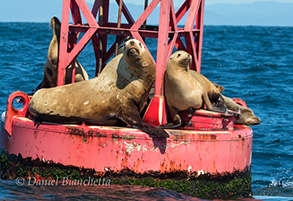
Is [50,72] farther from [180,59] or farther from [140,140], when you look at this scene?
[140,140]

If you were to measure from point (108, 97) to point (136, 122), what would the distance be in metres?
0.47

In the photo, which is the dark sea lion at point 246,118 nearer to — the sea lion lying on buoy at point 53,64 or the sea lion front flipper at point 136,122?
the sea lion front flipper at point 136,122

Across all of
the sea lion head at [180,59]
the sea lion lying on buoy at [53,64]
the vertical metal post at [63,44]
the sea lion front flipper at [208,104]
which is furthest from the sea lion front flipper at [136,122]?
the sea lion lying on buoy at [53,64]

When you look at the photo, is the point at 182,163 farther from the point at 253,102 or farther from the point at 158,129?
the point at 253,102

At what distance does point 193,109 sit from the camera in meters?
7.37

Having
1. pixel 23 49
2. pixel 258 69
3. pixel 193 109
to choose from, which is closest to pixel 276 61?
pixel 258 69

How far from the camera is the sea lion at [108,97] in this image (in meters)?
6.99

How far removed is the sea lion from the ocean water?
2.80 ft

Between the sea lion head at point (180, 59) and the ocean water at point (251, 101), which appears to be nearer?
the ocean water at point (251, 101)

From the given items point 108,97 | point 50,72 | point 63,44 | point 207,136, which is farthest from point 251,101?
point 108,97

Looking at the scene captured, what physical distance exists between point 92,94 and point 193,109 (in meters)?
1.30

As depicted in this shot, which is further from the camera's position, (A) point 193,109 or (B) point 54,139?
(A) point 193,109

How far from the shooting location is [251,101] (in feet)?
54.3

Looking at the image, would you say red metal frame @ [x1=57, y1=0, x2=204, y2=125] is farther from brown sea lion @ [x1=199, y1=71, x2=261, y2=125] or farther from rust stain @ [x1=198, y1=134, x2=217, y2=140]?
brown sea lion @ [x1=199, y1=71, x2=261, y2=125]
